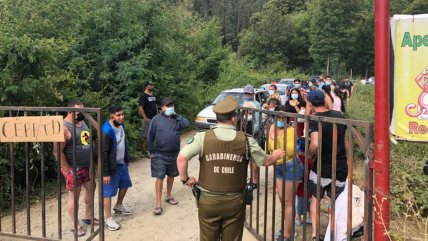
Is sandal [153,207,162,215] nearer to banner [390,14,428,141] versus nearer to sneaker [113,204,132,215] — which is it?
sneaker [113,204,132,215]

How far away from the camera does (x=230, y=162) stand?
351cm

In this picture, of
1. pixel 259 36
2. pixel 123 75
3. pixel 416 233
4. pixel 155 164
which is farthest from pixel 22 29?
pixel 259 36

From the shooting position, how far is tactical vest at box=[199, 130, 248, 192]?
3.48 meters

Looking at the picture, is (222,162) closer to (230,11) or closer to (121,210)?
(121,210)

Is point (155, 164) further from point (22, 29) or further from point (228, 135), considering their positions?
point (22, 29)

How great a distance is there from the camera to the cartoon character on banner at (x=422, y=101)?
4.99m

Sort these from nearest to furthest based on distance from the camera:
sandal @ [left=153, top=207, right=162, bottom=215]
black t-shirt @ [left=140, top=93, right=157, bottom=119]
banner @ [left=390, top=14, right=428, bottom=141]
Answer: banner @ [left=390, top=14, right=428, bottom=141] → sandal @ [left=153, top=207, right=162, bottom=215] → black t-shirt @ [left=140, top=93, right=157, bottom=119]

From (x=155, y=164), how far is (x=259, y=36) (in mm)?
48661

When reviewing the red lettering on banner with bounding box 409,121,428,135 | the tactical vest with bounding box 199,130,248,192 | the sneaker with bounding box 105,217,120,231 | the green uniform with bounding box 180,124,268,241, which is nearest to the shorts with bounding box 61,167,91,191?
the sneaker with bounding box 105,217,120,231

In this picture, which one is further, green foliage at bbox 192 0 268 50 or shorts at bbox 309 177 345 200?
green foliage at bbox 192 0 268 50

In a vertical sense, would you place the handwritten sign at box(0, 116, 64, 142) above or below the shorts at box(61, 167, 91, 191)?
above

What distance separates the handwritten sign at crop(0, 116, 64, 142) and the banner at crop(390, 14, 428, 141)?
4.07 meters

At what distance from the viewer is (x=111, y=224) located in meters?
5.62

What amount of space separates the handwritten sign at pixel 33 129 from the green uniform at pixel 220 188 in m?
1.76
